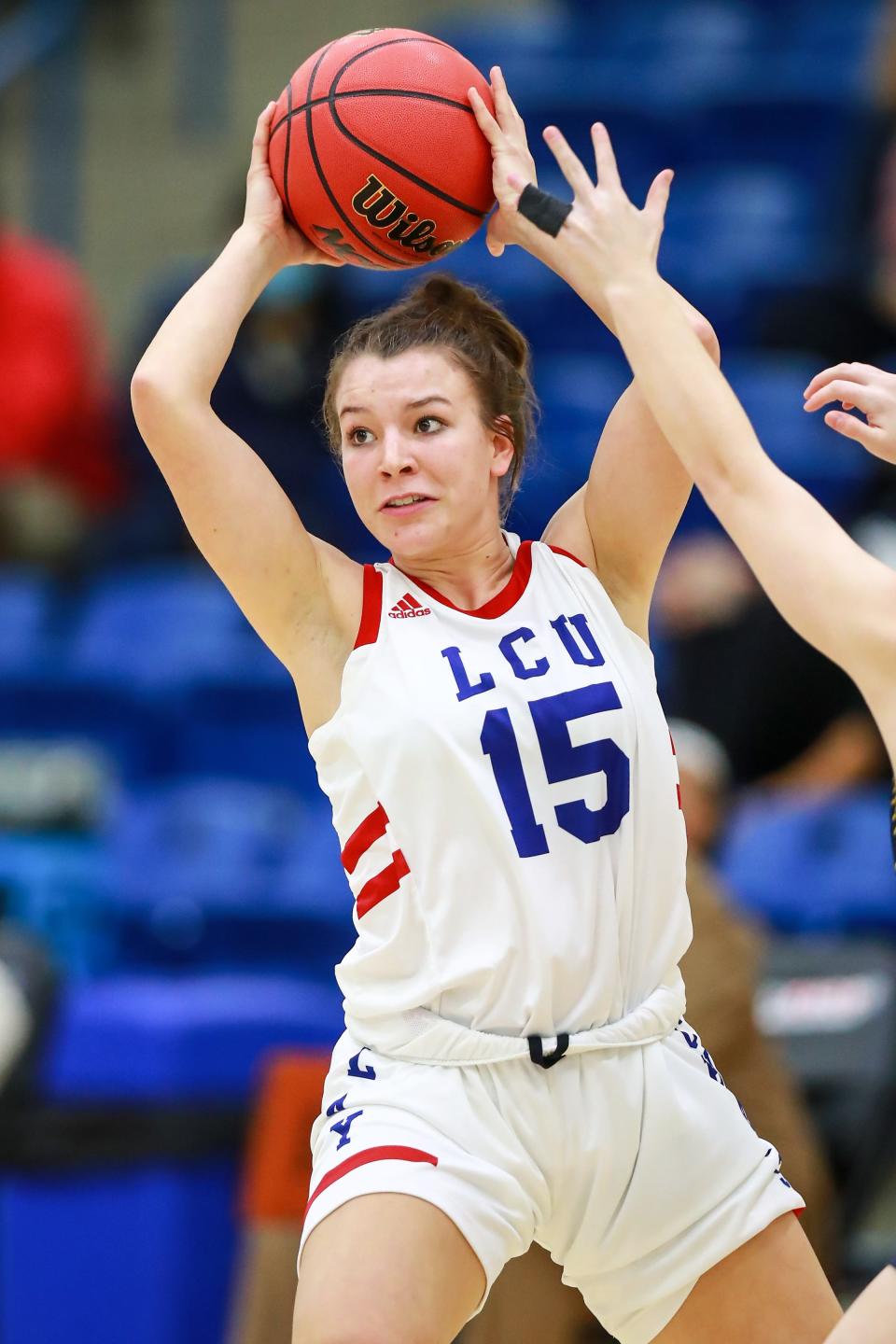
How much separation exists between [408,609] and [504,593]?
171 millimetres

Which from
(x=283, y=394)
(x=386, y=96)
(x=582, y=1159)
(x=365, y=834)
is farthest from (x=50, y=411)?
(x=582, y=1159)

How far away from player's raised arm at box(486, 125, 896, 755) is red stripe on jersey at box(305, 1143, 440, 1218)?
0.96 m

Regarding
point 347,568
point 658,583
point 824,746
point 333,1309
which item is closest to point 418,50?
point 347,568

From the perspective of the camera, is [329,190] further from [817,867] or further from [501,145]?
[817,867]

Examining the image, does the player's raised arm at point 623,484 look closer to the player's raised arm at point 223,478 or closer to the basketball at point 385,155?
the basketball at point 385,155

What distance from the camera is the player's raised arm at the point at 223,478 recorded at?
11.1ft

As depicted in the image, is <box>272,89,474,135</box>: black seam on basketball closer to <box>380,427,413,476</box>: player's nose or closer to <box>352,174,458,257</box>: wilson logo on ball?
<box>352,174,458,257</box>: wilson logo on ball

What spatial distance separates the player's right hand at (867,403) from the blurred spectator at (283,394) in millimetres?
5206

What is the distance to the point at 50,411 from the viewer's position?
9.18 metres

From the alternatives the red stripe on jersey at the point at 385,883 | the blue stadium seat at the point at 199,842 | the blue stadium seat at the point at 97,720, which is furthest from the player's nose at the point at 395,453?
the blue stadium seat at the point at 97,720

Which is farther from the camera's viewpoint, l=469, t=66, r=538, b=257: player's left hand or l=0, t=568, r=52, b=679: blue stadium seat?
l=0, t=568, r=52, b=679: blue stadium seat

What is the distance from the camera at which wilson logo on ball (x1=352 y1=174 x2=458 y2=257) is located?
11.6 feet

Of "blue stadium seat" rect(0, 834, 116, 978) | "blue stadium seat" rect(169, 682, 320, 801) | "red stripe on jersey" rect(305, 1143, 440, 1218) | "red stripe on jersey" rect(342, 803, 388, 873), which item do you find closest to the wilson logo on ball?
"red stripe on jersey" rect(342, 803, 388, 873)

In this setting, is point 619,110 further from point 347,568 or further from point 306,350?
point 347,568
